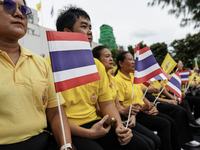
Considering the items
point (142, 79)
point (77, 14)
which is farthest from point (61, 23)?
point (142, 79)

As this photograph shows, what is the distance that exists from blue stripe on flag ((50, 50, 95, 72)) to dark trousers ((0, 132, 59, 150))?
1.59ft

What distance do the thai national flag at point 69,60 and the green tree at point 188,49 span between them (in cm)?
3183

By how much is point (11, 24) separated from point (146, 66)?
1631 millimetres

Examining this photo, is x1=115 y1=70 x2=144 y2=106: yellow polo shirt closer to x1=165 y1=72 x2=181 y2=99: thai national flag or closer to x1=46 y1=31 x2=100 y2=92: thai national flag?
x1=165 y1=72 x2=181 y2=99: thai national flag

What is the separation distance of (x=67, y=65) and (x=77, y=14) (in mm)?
836

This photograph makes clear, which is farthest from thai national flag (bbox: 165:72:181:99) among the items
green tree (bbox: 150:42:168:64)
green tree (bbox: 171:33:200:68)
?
green tree (bbox: 150:42:168:64)

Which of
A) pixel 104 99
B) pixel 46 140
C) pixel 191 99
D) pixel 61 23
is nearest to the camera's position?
pixel 46 140

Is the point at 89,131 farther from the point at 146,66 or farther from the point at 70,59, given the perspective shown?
the point at 146,66

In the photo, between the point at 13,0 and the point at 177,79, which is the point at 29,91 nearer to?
the point at 13,0

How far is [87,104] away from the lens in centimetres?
159

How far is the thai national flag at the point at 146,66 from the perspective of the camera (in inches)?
86.3

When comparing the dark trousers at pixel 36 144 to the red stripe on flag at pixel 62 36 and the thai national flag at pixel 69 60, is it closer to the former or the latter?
the thai national flag at pixel 69 60

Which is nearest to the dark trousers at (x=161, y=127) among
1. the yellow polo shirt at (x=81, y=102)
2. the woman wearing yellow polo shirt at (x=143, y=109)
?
the woman wearing yellow polo shirt at (x=143, y=109)

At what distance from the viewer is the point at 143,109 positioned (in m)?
2.53
